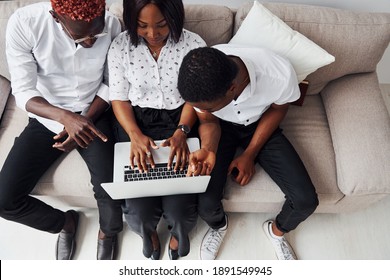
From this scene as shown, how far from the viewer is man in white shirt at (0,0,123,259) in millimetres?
1191

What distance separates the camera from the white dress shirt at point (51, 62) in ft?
3.90

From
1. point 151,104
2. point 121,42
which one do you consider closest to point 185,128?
point 151,104

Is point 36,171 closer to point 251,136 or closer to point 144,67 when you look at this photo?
point 144,67

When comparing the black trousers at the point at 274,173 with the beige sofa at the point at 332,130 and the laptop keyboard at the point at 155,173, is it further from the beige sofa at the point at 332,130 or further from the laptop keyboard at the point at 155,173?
the laptop keyboard at the point at 155,173

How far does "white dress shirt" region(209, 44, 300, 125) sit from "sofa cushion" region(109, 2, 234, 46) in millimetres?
148

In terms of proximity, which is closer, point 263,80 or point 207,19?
point 263,80

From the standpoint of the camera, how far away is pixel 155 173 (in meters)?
1.22

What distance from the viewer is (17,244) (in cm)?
159

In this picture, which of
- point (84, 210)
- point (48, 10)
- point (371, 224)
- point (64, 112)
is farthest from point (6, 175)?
point (371, 224)

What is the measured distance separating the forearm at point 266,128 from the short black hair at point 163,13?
0.45 metres

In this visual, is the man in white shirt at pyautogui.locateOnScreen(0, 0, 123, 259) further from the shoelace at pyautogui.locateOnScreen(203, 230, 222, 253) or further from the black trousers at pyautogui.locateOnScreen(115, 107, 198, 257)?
the shoelace at pyautogui.locateOnScreen(203, 230, 222, 253)

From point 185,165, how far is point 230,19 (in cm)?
61

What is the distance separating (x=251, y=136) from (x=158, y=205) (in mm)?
446
